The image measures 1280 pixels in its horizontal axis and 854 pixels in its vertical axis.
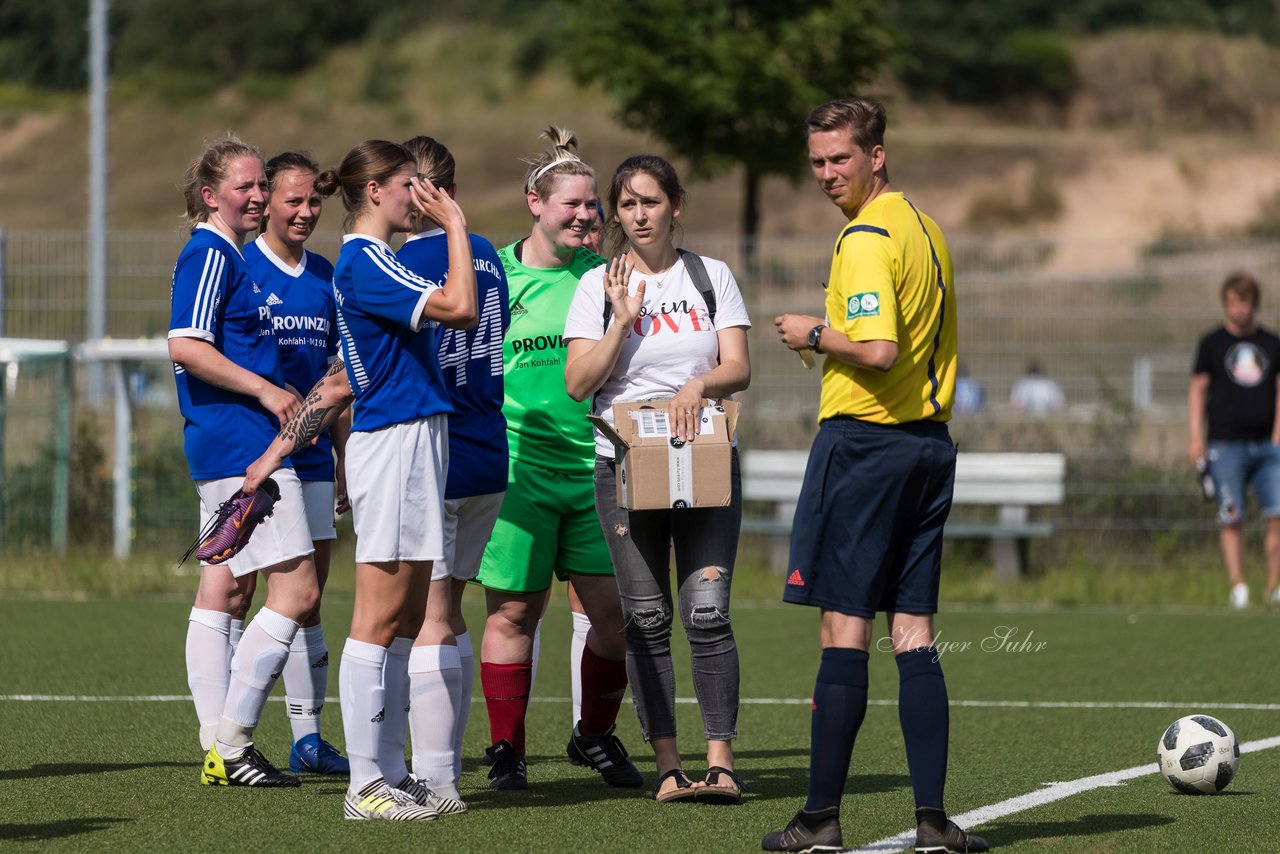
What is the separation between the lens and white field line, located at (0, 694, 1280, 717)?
25.7 feet

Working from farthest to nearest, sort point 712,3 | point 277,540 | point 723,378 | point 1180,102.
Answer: point 1180,102
point 712,3
point 277,540
point 723,378

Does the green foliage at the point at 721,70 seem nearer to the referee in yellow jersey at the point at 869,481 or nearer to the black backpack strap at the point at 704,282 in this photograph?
the black backpack strap at the point at 704,282

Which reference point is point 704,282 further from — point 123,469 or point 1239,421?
point 123,469

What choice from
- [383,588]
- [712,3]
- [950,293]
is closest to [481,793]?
[383,588]

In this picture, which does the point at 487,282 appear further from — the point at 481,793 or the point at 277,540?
the point at 481,793

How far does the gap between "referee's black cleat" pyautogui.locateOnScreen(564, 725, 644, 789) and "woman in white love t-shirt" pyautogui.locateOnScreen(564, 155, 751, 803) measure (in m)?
0.39

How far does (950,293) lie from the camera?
16.4 feet

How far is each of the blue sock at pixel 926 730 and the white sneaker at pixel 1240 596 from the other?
26.2 ft

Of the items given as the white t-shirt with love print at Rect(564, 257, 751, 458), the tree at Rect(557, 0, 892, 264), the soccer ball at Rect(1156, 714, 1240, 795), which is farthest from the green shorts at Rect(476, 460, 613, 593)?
the tree at Rect(557, 0, 892, 264)

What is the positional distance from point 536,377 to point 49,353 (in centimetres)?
796

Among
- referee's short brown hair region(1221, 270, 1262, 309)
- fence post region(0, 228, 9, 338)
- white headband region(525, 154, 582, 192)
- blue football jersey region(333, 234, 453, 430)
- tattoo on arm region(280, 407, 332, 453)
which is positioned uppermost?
fence post region(0, 228, 9, 338)

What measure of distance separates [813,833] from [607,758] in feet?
4.94

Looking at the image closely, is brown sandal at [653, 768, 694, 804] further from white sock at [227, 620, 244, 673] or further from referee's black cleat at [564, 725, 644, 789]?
white sock at [227, 620, 244, 673]

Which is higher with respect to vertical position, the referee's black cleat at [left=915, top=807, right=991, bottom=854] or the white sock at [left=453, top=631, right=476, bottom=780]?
the white sock at [left=453, top=631, right=476, bottom=780]
